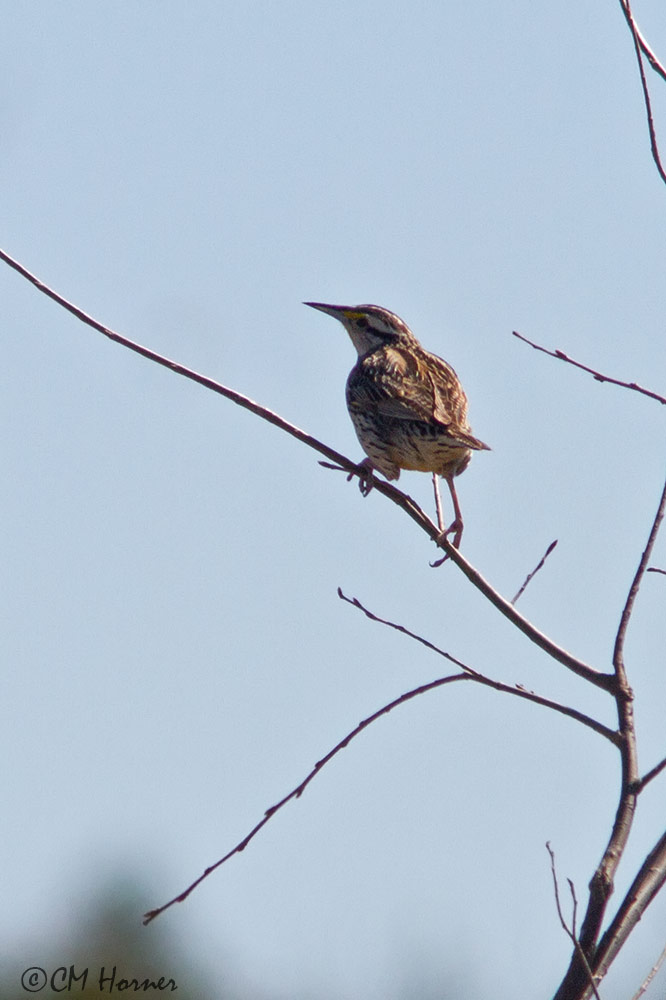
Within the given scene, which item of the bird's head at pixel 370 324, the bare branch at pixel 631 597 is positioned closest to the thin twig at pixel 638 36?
the bare branch at pixel 631 597

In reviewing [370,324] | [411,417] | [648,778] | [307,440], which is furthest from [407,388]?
[648,778]

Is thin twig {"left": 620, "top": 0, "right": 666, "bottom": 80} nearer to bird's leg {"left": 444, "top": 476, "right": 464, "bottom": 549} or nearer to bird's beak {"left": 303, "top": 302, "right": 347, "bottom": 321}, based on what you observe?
bird's leg {"left": 444, "top": 476, "right": 464, "bottom": 549}

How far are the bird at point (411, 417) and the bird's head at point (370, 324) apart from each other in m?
0.30

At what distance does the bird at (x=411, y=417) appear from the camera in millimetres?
9031

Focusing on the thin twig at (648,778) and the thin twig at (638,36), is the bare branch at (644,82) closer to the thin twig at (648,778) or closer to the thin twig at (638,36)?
the thin twig at (638,36)

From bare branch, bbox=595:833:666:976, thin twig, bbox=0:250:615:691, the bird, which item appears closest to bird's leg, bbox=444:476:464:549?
the bird

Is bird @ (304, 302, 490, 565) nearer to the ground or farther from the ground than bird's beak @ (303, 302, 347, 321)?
nearer to the ground

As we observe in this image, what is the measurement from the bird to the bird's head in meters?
0.30

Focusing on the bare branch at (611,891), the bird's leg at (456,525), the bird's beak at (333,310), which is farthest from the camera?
the bird's beak at (333,310)

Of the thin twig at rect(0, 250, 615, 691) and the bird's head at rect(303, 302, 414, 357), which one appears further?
the bird's head at rect(303, 302, 414, 357)

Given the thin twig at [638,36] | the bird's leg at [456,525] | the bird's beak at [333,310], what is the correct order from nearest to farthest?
the thin twig at [638,36]
the bird's leg at [456,525]
the bird's beak at [333,310]

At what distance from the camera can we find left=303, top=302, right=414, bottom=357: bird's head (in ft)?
39.0

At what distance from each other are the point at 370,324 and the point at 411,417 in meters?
2.69

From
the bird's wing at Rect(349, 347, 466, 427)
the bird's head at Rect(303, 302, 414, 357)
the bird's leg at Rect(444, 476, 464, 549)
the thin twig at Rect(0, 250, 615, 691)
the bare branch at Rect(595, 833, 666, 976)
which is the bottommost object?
the bare branch at Rect(595, 833, 666, 976)
